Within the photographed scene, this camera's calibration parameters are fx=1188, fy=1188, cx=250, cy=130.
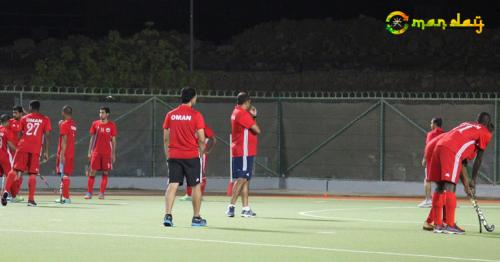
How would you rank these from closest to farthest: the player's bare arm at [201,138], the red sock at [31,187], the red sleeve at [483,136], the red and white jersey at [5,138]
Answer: the red sleeve at [483,136] < the player's bare arm at [201,138] < the red sock at [31,187] < the red and white jersey at [5,138]

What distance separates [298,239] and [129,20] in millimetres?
70026

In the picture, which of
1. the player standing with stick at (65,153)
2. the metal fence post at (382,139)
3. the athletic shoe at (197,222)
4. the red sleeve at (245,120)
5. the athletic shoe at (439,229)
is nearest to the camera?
the athletic shoe at (439,229)

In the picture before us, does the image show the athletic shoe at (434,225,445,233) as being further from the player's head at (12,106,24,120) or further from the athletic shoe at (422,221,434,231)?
the player's head at (12,106,24,120)

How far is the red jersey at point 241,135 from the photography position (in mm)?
20031

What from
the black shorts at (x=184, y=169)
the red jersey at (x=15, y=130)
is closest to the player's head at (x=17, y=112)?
the red jersey at (x=15, y=130)

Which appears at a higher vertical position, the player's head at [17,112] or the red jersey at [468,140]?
the player's head at [17,112]

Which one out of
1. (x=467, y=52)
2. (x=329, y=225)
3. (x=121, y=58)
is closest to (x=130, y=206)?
(x=329, y=225)

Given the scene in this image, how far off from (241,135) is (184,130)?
2623 millimetres

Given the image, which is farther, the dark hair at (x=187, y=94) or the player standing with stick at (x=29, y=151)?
the player standing with stick at (x=29, y=151)

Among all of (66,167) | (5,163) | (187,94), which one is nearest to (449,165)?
(187,94)

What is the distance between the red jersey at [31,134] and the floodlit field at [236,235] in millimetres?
1127

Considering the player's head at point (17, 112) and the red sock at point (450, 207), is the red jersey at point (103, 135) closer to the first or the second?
the player's head at point (17, 112)

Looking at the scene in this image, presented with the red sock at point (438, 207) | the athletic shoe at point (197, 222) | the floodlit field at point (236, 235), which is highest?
the red sock at point (438, 207)

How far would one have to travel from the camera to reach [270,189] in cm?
3039
